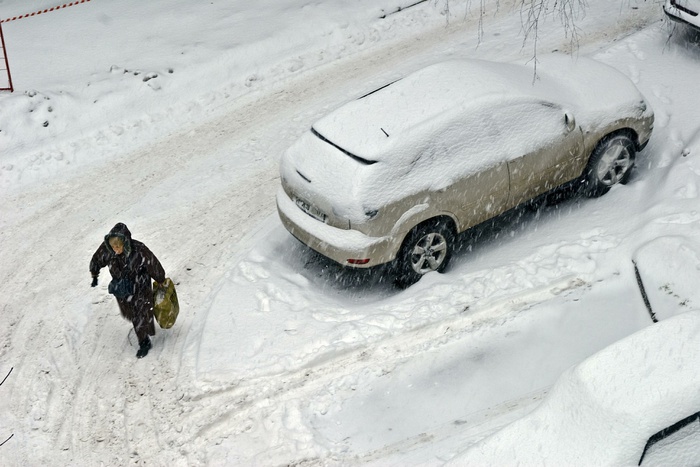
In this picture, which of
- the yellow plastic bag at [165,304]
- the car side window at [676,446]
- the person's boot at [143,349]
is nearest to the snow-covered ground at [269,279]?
the person's boot at [143,349]

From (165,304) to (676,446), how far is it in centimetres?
479

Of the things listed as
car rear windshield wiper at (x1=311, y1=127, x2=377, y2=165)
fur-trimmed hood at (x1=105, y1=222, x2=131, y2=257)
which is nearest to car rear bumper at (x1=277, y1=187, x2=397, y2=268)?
car rear windshield wiper at (x1=311, y1=127, x2=377, y2=165)

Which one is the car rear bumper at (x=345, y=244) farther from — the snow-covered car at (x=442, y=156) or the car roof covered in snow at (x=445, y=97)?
the car roof covered in snow at (x=445, y=97)

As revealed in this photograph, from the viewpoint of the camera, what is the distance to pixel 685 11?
11156 mm

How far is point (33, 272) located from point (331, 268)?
3.40 meters

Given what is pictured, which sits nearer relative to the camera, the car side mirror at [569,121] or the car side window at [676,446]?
the car side window at [676,446]

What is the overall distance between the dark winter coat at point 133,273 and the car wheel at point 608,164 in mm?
4792

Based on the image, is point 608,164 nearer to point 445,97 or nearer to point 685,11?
point 445,97

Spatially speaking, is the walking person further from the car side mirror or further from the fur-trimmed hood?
the car side mirror

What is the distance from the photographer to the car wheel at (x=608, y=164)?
8844 millimetres

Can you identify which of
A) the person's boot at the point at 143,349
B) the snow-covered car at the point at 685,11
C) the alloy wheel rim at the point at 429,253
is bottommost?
the person's boot at the point at 143,349

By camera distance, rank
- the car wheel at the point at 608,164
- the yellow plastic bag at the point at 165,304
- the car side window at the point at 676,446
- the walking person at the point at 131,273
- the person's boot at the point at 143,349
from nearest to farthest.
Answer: the car side window at the point at 676,446 → the walking person at the point at 131,273 → the yellow plastic bag at the point at 165,304 → the person's boot at the point at 143,349 → the car wheel at the point at 608,164

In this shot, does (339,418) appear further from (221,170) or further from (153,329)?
(221,170)

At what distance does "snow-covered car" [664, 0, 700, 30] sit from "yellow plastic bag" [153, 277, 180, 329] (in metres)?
7.99
